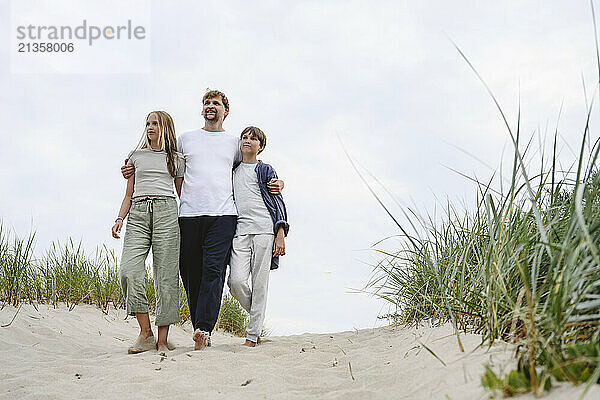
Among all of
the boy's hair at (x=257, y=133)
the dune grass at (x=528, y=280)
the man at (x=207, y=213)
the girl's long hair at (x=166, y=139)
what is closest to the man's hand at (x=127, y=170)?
the man at (x=207, y=213)

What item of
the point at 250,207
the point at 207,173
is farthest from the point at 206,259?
the point at 207,173

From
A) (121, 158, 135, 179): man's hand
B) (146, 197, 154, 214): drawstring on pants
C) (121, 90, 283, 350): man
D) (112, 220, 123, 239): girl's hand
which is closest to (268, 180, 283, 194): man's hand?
(121, 90, 283, 350): man

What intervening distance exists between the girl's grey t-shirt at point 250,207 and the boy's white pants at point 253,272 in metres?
0.06

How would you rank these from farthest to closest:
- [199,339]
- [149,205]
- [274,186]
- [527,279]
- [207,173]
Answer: [274,186]
[207,173]
[149,205]
[199,339]
[527,279]

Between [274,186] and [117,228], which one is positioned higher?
[274,186]

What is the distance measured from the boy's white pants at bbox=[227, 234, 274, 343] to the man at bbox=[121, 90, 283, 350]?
94 millimetres

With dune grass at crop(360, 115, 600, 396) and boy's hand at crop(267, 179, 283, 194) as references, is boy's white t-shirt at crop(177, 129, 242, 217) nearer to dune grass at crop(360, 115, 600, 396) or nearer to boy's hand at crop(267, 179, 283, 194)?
boy's hand at crop(267, 179, 283, 194)

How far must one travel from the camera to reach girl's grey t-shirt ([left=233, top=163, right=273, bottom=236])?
4.40m

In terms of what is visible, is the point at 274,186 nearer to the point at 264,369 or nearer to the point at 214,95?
the point at 214,95

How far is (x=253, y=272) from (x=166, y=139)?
1235 mm

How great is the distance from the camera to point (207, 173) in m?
4.36

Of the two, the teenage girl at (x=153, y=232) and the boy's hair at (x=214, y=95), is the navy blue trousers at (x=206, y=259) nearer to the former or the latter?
the teenage girl at (x=153, y=232)

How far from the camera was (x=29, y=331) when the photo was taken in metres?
5.01

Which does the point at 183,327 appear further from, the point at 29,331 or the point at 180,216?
the point at 180,216
